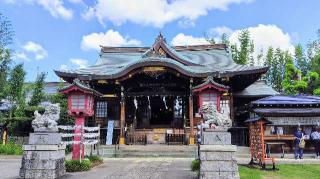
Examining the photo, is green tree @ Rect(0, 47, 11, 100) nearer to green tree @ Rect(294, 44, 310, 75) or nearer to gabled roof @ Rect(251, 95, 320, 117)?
gabled roof @ Rect(251, 95, 320, 117)

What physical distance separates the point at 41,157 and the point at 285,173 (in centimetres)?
805

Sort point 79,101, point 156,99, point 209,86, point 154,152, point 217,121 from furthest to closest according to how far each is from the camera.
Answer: point 156,99 < point 209,86 < point 154,152 < point 79,101 < point 217,121

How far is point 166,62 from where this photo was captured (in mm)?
20953

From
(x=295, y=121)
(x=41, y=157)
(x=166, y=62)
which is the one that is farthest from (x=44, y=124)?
(x=295, y=121)

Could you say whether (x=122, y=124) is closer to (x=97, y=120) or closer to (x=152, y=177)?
(x=97, y=120)

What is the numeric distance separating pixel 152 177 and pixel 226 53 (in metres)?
22.6

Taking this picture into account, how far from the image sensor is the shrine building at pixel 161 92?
2105 centimetres

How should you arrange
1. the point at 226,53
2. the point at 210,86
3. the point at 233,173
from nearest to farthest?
the point at 233,173 → the point at 210,86 → the point at 226,53

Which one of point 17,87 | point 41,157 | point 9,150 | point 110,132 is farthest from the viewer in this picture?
point 17,87

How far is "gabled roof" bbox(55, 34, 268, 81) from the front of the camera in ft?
69.2

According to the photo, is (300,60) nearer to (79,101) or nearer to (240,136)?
(240,136)

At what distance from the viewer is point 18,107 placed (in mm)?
25031

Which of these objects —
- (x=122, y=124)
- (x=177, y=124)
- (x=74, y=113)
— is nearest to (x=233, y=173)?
(x=74, y=113)

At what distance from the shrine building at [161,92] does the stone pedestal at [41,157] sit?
Answer: 36.0 ft
